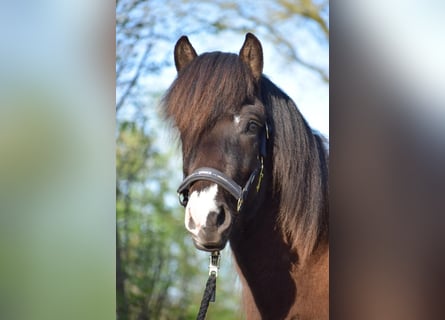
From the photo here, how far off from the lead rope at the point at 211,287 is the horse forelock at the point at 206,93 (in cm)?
45

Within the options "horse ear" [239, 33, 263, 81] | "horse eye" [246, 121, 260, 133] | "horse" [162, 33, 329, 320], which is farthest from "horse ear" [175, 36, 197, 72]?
"horse eye" [246, 121, 260, 133]

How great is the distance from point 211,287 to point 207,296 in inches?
1.5

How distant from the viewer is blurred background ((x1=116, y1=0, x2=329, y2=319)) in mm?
2137

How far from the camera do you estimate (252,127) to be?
193 cm

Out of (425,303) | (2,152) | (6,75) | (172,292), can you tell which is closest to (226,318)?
(172,292)

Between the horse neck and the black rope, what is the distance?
4.9 inches

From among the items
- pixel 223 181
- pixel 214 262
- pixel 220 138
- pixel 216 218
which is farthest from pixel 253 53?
pixel 214 262

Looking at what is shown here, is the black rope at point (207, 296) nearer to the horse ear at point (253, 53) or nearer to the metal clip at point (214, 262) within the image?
the metal clip at point (214, 262)

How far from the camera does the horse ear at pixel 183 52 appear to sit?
2143mm

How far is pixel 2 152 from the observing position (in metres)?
2.41

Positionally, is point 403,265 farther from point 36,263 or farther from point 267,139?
point 36,263

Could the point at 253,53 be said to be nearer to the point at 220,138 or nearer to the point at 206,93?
the point at 206,93

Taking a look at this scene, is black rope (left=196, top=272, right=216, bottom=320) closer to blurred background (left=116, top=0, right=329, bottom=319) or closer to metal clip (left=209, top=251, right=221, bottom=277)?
metal clip (left=209, top=251, right=221, bottom=277)

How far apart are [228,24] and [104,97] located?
645 millimetres
